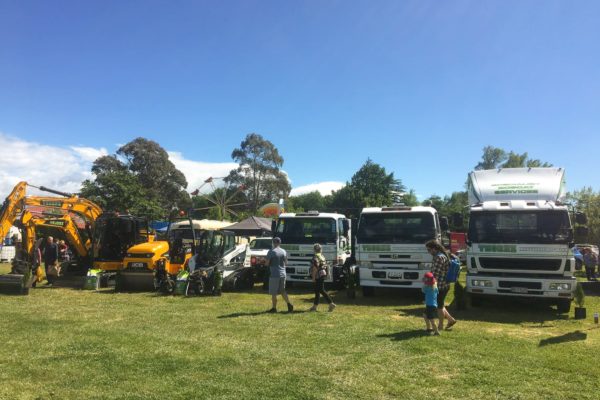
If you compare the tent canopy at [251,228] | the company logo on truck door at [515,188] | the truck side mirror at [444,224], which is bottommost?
the truck side mirror at [444,224]

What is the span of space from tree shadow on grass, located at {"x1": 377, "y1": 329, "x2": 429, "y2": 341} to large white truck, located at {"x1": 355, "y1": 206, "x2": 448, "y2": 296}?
12.8 feet

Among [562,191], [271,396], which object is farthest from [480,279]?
[271,396]

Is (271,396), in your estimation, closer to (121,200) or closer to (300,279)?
(300,279)

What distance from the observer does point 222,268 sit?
14656 millimetres

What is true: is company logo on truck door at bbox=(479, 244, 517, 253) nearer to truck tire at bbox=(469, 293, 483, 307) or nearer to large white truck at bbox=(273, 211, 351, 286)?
truck tire at bbox=(469, 293, 483, 307)

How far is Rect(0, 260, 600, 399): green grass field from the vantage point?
17.2 ft

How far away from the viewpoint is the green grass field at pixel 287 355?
17.2 feet

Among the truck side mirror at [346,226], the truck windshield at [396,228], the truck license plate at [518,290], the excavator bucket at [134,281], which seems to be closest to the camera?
the truck license plate at [518,290]

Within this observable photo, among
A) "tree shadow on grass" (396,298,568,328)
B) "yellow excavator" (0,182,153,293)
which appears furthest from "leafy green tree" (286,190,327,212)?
"tree shadow on grass" (396,298,568,328)

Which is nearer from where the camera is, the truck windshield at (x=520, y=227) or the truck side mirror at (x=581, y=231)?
the truck windshield at (x=520, y=227)

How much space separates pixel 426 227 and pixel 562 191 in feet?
11.8

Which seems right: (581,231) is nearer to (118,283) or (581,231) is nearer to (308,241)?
(308,241)

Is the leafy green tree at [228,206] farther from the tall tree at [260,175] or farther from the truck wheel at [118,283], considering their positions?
the truck wheel at [118,283]

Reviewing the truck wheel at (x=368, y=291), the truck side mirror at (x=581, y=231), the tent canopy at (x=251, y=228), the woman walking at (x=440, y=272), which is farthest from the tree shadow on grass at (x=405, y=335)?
the tent canopy at (x=251, y=228)
